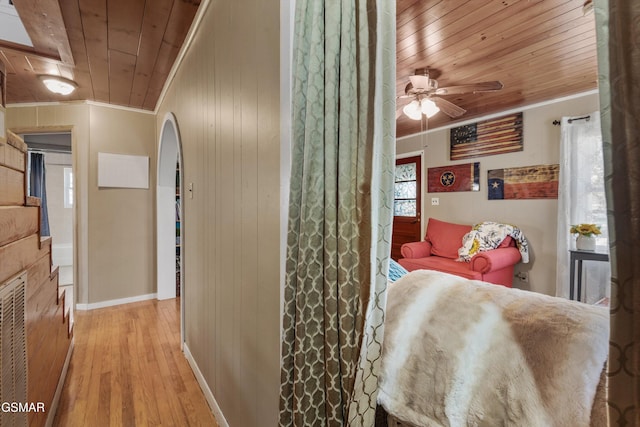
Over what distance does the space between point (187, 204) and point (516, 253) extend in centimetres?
342

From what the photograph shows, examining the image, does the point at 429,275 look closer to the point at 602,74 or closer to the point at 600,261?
the point at 602,74

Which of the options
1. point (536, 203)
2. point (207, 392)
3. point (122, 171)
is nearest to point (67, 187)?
point (122, 171)

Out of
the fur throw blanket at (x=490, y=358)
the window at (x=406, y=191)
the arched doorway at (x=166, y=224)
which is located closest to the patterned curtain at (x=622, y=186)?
the fur throw blanket at (x=490, y=358)

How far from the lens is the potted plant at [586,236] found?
275 cm

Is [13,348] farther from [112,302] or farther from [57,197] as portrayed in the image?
[57,197]

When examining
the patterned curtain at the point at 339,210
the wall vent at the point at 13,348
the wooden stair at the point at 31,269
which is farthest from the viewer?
the wooden stair at the point at 31,269

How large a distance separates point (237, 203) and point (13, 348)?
937mm

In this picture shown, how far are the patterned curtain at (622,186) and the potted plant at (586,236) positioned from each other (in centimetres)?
310

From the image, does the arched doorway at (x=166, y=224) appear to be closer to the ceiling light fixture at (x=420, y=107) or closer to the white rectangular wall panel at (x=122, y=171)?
the white rectangular wall panel at (x=122, y=171)

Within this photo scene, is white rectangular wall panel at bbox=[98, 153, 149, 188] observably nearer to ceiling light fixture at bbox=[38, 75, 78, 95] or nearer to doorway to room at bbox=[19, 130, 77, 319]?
ceiling light fixture at bbox=[38, 75, 78, 95]

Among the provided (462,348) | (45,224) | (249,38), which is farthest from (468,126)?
(45,224)

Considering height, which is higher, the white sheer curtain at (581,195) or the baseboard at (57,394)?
the white sheer curtain at (581,195)

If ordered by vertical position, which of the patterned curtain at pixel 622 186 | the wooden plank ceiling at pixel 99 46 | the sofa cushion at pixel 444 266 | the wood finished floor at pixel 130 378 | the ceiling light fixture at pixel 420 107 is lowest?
the wood finished floor at pixel 130 378

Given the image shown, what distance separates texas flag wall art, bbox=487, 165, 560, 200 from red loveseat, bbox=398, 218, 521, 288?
54 cm
